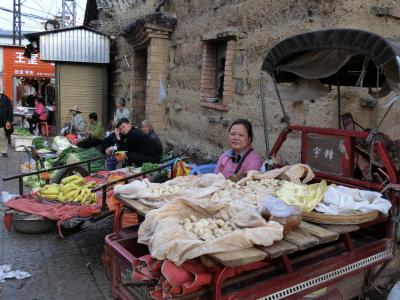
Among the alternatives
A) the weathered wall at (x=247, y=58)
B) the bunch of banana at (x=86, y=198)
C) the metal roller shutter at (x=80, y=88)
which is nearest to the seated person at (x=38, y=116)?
the metal roller shutter at (x=80, y=88)

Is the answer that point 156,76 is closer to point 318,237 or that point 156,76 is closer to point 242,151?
point 242,151

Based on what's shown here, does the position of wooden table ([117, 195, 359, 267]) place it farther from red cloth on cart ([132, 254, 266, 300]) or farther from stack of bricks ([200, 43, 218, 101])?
stack of bricks ([200, 43, 218, 101])

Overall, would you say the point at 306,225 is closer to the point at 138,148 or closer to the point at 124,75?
the point at 138,148

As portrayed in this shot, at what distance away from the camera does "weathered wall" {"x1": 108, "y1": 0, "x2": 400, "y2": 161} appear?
493 cm

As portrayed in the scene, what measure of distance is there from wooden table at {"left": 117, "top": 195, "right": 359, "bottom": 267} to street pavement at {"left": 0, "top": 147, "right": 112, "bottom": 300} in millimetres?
1712

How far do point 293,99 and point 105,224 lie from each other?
333 centimetres

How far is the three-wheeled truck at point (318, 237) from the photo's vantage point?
248 cm

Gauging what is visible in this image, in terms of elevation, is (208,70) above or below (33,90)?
above

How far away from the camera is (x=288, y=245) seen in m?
2.45

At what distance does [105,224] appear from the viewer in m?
6.22

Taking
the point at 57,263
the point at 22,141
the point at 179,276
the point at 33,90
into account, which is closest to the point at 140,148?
the point at 57,263

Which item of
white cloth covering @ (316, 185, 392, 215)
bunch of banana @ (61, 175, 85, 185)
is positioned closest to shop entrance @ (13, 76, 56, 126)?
bunch of banana @ (61, 175, 85, 185)

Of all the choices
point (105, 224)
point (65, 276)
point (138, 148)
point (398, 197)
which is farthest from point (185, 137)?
point (398, 197)

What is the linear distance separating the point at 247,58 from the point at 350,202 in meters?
4.17
